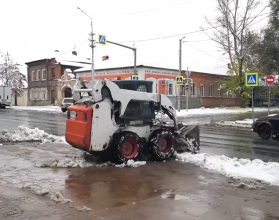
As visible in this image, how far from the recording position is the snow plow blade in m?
10.1

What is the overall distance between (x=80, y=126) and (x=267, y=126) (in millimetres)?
9785

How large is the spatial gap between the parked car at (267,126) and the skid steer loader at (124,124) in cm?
625

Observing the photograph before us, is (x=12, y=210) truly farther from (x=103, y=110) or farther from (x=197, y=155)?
(x=197, y=155)

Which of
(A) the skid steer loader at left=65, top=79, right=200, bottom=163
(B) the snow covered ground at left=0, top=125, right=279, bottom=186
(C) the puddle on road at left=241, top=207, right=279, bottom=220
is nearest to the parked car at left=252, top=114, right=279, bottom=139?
(A) the skid steer loader at left=65, top=79, right=200, bottom=163

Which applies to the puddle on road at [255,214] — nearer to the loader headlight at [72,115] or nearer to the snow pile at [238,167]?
the snow pile at [238,167]

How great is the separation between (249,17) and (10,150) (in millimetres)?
37249

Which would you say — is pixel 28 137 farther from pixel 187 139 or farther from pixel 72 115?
pixel 187 139

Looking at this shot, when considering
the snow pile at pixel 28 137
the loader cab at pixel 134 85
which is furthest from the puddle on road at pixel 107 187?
the snow pile at pixel 28 137

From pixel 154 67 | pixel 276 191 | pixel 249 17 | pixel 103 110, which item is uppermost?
pixel 249 17

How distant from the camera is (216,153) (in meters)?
11.1

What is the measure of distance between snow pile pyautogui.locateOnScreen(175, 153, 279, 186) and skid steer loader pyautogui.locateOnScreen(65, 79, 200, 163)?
712mm

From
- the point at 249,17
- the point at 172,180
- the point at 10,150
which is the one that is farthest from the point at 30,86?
the point at 172,180

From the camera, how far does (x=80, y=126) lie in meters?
8.61

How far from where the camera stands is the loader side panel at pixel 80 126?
834cm
